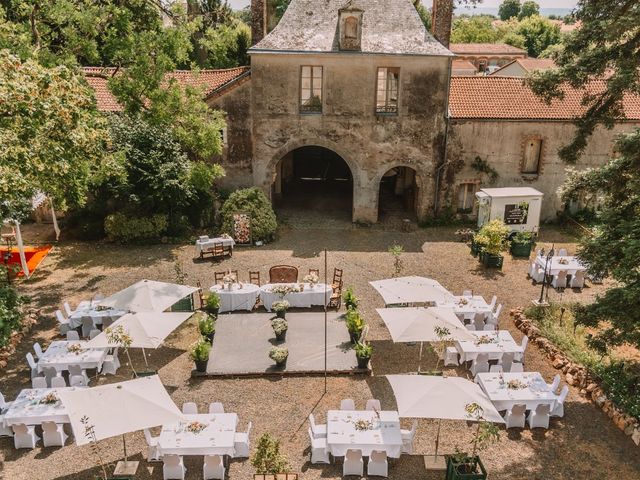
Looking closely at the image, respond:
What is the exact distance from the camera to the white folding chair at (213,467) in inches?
468

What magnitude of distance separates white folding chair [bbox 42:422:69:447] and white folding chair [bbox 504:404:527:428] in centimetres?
1079

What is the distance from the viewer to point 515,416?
1371cm

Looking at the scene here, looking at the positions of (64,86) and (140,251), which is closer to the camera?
(64,86)

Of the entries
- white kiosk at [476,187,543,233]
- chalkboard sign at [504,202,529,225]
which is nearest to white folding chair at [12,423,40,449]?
white kiosk at [476,187,543,233]

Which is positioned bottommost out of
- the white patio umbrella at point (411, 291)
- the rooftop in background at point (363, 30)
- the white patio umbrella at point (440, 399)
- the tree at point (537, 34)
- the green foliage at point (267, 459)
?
the green foliage at point (267, 459)

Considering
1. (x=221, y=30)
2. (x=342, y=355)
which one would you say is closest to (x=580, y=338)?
(x=342, y=355)

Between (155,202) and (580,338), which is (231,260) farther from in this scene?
(580,338)

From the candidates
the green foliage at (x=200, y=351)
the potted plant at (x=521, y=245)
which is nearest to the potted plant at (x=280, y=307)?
the green foliage at (x=200, y=351)

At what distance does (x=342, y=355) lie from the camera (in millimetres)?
16656

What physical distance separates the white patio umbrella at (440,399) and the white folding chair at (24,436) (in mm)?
8525

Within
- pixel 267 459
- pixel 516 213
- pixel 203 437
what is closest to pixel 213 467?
pixel 203 437

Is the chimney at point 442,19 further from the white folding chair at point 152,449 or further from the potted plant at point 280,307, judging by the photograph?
the white folding chair at point 152,449

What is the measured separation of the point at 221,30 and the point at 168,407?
729 inches

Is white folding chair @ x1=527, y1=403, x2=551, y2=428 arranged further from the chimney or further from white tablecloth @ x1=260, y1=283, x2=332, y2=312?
the chimney
